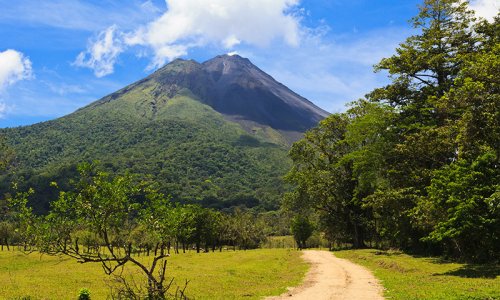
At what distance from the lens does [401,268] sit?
107 feet

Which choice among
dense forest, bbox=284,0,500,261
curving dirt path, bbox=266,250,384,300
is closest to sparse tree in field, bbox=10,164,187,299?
curving dirt path, bbox=266,250,384,300

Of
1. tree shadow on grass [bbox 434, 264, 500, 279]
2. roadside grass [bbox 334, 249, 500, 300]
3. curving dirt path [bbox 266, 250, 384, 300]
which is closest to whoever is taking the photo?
roadside grass [bbox 334, 249, 500, 300]

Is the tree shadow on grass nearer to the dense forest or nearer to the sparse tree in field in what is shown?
the dense forest

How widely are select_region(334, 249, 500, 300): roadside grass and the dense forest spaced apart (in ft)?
8.06

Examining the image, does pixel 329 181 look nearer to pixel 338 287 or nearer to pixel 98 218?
pixel 338 287

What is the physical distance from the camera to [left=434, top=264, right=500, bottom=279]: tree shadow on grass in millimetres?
25672

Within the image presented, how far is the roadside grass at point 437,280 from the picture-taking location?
63.8ft

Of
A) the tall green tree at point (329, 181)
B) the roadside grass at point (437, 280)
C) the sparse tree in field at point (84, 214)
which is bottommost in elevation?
the roadside grass at point (437, 280)

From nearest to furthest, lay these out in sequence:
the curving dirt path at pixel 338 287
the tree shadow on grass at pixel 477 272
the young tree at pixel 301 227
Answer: the curving dirt path at pixel 338 287 → the tree shadow on grass at pixel 477 272 → the young tree at pixel 301 227

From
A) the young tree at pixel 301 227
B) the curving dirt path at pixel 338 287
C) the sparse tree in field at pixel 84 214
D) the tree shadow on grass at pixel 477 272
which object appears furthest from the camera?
the young tree at pixel 301 227

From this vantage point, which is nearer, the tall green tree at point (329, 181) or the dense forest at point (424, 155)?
the dense forest at point (424, 155)

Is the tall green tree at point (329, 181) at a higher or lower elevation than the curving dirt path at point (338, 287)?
higher

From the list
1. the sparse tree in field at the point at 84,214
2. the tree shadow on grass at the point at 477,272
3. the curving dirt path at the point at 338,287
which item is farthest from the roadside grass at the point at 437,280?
the sparse tree in field at the point at 84,214

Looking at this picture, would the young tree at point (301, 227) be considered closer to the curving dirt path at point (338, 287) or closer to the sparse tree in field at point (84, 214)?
the curving dirt path at point (338, 287)
